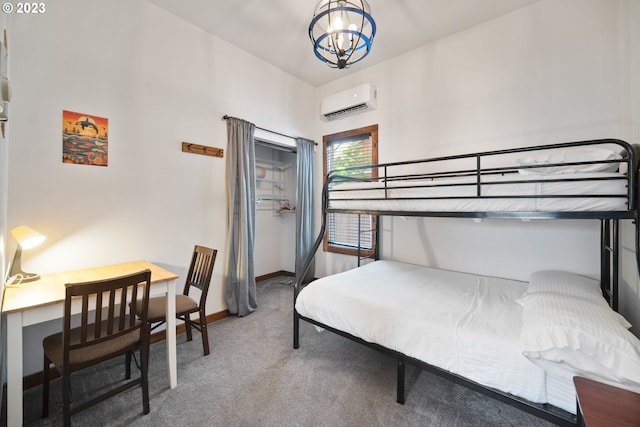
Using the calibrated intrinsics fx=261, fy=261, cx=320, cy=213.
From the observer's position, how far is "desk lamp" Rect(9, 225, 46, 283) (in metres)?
1.58

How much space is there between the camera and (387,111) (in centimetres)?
335

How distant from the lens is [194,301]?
2.28m

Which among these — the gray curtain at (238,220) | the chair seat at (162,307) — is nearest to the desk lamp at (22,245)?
the chair seat at (162,307)

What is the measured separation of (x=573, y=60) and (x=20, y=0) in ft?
13.9

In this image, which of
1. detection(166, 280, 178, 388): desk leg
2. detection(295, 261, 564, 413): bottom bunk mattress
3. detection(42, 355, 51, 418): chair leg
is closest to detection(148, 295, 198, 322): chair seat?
detection(166, 280, 178, 388): desk leg

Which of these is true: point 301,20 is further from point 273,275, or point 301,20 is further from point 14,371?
point 273,275

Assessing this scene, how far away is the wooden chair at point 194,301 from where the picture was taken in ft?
6.68

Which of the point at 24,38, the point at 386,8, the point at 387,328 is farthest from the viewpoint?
the point at 386,8

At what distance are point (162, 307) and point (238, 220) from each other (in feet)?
3.88

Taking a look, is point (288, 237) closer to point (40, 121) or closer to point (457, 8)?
point (40, 121)

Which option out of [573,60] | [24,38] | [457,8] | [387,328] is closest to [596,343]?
[387,328]

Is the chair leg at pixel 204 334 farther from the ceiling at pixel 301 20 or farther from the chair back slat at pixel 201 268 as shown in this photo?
the ceiling at pixel 301 20

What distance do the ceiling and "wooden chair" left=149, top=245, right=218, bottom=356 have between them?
2256 millimetres

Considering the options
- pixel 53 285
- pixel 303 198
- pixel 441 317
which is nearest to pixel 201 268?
pixel 53 285
